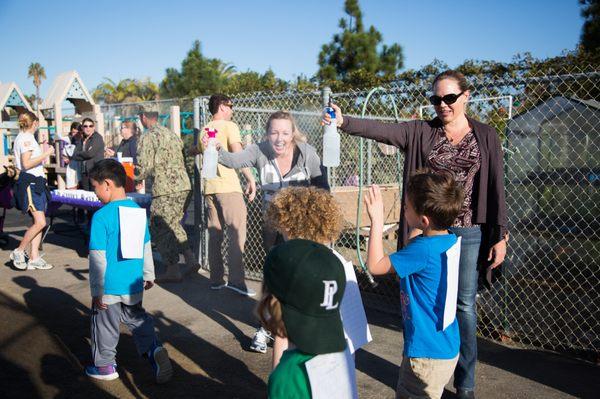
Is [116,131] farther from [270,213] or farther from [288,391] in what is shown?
[288,391]

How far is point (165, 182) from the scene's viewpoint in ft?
20.9

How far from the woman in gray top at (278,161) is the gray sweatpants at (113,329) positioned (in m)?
0.93

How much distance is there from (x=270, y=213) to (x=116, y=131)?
14453 millimetres

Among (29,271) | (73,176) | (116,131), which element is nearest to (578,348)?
(29,271)

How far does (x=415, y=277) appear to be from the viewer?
2.60 metres

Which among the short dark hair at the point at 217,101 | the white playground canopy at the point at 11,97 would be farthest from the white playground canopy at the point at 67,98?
the short dark hair at the point at 217,101

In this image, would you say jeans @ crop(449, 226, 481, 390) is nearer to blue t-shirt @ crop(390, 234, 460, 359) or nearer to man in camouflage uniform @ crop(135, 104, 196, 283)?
blue t-shirt @ crop(390, 234, 460, 359)

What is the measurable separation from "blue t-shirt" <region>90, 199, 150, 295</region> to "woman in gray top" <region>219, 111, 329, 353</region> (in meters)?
1.07

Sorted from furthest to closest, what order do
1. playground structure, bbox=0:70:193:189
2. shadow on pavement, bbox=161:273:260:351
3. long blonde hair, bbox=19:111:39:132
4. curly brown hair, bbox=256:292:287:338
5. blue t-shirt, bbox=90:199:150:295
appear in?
playground structure, bbox=0:70:193:189 < long blonde hair, bbox=19:111:39:132 < shadow on pavement, bbox=161:273:260:351 < blue t-shirt, bbox=90:199:150:295 < curly brown hair, bbox=256:292:287:338

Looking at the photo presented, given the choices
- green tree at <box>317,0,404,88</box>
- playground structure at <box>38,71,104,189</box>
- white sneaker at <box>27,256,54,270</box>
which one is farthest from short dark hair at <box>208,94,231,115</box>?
green tree at <box>317,0,404,88</box>

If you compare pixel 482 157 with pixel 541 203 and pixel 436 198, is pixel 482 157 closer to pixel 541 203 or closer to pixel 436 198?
pixel 436 198

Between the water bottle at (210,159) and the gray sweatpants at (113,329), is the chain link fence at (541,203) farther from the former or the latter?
the gray sweatpants at (113,329)

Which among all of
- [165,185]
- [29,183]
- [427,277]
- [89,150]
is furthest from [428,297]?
[89,150]

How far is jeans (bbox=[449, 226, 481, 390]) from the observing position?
3.25 metres
